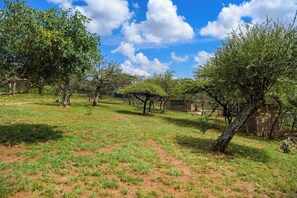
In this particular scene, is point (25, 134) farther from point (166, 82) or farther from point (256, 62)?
point (166, 82)

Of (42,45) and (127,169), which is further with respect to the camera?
(42,45)

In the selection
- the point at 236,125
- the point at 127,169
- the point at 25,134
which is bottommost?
the point at 127,169

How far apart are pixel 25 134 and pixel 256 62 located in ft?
35.6

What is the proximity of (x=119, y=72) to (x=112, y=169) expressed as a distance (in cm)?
2603

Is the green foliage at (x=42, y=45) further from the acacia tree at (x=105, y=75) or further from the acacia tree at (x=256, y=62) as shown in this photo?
the acacia tree at (x=105, y=75)

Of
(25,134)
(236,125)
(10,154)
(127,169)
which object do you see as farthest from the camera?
(25,134)

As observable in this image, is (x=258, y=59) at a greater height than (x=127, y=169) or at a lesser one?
greater

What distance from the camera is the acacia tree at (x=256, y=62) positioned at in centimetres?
834

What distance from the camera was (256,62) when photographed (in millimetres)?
8539

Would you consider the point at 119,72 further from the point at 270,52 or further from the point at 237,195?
the point at 237,195

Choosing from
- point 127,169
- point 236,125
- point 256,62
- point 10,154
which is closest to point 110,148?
point 127,169

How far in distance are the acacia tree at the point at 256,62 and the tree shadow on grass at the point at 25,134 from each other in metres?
7.88

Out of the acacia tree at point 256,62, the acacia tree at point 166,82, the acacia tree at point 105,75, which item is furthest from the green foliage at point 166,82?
the acacia tree at point 256,62

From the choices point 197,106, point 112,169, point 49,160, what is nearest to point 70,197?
point 112,169
